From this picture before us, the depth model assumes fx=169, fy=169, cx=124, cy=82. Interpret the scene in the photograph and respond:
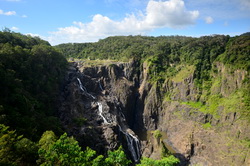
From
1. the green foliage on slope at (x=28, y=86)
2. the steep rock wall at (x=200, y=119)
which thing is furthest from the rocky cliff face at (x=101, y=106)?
the steep rock wall at (x=200, y=119)

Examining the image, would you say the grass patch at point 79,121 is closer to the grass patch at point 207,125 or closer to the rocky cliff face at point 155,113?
the rocky cliff face at point 155,113

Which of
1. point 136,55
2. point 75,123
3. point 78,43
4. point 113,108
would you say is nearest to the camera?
point 75,123

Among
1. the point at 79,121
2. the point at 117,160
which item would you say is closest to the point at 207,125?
the point at 79,121

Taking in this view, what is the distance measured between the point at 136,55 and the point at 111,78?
1573cm

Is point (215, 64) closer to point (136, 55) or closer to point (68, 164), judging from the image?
point (136, 55)

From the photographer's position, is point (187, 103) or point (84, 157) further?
point (187, 103)

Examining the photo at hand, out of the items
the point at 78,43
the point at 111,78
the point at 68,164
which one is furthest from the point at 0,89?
the point at 78,43

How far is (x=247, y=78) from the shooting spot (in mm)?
41562

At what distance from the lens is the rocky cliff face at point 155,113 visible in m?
36.3

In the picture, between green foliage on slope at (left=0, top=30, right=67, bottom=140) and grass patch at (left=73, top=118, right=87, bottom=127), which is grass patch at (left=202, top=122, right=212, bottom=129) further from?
green foliage on slope at (left=0, top=30, right=67, bottom=140)

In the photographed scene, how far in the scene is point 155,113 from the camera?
184 feet

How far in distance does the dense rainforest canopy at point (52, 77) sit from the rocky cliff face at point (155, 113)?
115 inches

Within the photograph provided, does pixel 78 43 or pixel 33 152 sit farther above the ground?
pixel 78 43

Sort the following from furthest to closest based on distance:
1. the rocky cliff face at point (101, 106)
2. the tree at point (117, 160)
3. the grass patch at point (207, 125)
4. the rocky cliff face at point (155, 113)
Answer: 1. the grass patch at point (207, 125)
2. the rocky cliff face at point (155, 113)
3. the rocky cliff face at point (101, 106)
4. the tree at point (117, 160)
